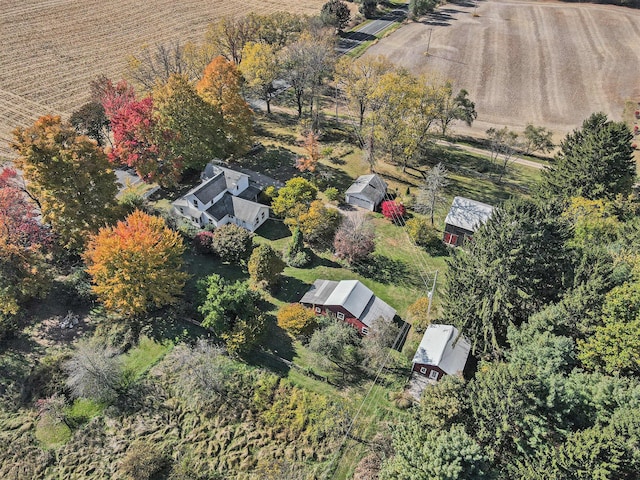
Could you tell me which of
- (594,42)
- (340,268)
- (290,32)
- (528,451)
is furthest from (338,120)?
(594,42)

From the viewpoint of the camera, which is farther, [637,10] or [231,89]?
[637,10]

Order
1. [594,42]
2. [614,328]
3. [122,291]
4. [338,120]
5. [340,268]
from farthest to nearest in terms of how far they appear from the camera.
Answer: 1. [594,42]
2. [338,120]
3. [340,268]
4. [122,291]
5. [614,328]

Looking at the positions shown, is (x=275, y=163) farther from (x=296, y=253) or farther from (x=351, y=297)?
(x=351, y=297)

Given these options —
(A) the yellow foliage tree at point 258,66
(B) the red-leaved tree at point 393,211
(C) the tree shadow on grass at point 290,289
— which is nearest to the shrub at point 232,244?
(C) the tree shadow on grass at point 290,289

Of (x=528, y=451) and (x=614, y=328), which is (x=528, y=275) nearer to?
(x=614, y=328)

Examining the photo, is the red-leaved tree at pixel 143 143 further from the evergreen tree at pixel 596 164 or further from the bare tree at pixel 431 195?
Result: the evergreen tree at pixel 596 164

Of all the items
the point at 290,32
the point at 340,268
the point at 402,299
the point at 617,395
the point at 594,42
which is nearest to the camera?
the point at 617,395
